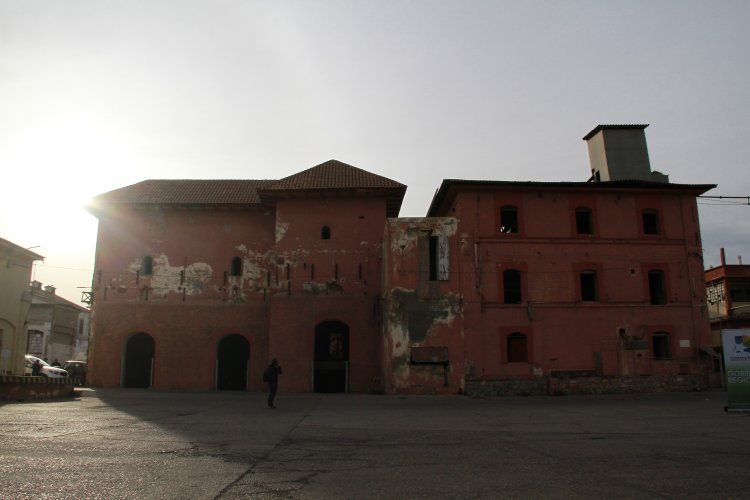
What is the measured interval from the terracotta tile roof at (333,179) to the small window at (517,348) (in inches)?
344

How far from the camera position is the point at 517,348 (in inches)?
966

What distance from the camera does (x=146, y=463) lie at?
8.41 meters

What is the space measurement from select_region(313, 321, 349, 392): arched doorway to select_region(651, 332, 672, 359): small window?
45.9 feet

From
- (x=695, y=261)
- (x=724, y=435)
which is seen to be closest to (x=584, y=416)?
(x=724, y=435)

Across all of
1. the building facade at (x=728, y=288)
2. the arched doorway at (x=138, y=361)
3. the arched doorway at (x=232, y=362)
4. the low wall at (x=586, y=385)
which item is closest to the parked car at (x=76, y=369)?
the arched doorway at (x=138, y=361)

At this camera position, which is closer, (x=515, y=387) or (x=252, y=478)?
(x=252, y=478)

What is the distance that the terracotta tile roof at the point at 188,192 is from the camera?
29453mm

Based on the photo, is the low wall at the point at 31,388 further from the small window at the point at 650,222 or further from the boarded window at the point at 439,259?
the small window at the point at 650,222

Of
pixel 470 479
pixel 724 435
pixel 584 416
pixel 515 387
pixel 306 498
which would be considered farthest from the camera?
pixel 515 387

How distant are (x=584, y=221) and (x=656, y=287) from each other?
4.56 metres

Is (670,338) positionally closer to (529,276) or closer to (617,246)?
(617,246)

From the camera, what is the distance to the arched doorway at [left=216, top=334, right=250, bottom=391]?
1113 inches

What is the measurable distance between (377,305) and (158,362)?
37.3ft

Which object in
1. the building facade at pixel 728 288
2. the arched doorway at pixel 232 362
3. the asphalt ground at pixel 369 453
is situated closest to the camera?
the asphalt ground at pixel 369 453
